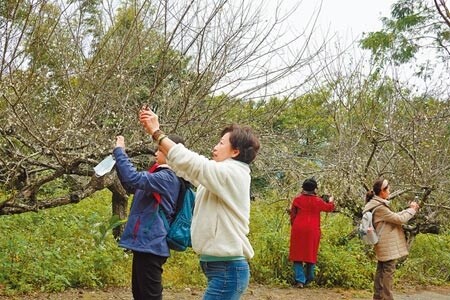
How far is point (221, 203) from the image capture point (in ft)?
10.8

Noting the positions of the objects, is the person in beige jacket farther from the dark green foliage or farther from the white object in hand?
the white object in hand

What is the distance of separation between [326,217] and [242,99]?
592cm

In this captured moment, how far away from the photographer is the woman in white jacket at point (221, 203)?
10.4ft

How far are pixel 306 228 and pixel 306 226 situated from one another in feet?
0.10

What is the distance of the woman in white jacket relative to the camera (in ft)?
10.4

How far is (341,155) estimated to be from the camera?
32.7 feet

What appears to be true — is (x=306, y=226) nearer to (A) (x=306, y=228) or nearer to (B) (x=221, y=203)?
(A) (x=306, y=228)

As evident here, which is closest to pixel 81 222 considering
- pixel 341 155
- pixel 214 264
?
pixel 341 155

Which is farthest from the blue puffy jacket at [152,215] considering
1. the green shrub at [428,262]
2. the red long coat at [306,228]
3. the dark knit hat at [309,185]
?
the green shrub at [428,262]

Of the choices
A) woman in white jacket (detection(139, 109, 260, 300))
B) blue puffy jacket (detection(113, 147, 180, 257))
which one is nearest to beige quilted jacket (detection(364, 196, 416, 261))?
blue puffy jacket (detection(113, 147, 180, 257))

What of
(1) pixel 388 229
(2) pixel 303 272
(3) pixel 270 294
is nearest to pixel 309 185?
(2) pixel 303 272

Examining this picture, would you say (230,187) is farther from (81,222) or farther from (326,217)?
(326,217)

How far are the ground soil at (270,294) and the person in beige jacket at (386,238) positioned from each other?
1523 millimetres

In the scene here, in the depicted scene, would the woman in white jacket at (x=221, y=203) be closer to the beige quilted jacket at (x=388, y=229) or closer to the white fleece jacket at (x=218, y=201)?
the white fleece jacket at (x=218, y=201)
